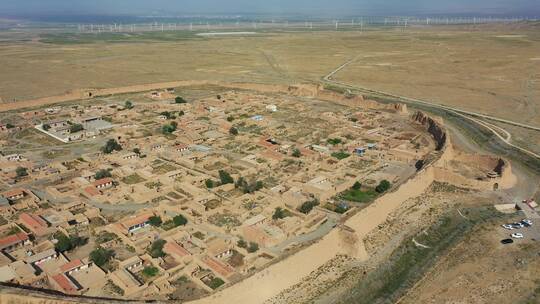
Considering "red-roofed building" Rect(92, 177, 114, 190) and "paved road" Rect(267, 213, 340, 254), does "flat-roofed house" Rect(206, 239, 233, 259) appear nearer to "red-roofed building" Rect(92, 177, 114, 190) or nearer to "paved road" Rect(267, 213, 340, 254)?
"paved road" Rect(267, 213, 340, 254)

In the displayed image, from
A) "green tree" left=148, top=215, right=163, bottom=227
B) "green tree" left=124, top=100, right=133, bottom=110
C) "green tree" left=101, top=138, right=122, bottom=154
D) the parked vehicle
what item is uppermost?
"green tree" left=124, top=100, right=133, bottom=110

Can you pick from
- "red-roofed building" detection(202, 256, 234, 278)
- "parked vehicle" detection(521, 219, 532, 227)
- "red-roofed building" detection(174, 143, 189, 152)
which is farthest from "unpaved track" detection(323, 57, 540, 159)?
"red-roofed building" detection(202, 256, 234, 278)

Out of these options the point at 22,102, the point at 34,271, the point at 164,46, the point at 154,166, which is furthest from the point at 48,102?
the point at 164,46

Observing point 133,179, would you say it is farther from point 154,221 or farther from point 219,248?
point 219,248

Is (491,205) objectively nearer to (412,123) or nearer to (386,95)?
(412,123)

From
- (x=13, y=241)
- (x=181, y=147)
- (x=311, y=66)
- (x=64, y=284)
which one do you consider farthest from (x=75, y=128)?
(x=311, y=66)

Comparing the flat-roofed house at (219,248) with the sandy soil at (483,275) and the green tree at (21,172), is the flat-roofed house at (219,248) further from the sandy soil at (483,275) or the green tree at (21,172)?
the green tree at (21,172)

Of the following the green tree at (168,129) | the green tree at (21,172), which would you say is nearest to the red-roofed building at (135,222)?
the green tree at (21,172)
